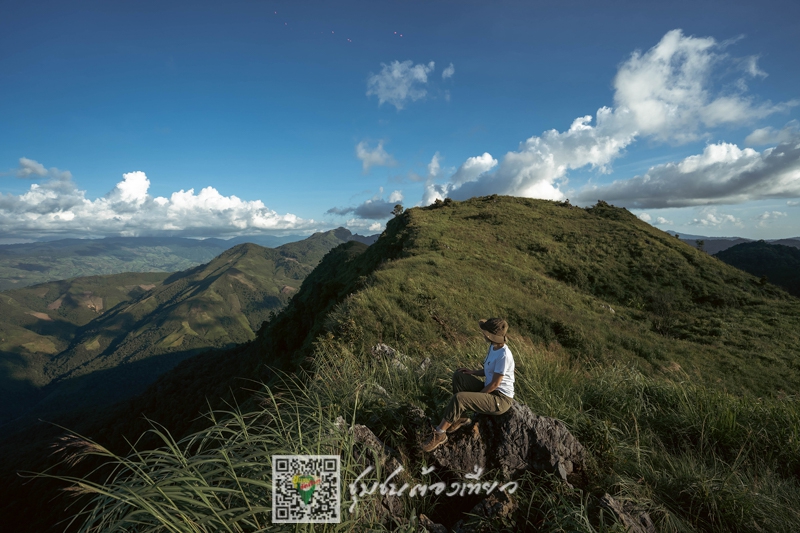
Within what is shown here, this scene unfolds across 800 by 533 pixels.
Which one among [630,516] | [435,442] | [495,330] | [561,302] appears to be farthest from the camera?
[561,302]

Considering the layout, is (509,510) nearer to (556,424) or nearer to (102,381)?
(556,424)

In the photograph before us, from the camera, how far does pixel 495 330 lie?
187 inches

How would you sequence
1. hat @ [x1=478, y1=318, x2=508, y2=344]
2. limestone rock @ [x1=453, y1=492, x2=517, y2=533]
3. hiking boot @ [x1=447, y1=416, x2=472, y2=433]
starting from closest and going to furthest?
1. limestone rock @ [x1=453, y1=492, x2=517, y2=533]
2. hiking boot @ [x1=447, y1=416, x2=472, y2=433]
3. hat @ [x1=478, y1=318, x2=508, y2=344]

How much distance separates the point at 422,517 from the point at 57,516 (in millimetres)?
40495

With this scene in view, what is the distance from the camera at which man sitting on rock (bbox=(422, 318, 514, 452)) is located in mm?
4180

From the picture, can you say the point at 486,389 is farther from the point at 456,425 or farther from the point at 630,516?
the point at 630,516

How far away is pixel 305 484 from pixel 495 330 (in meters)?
3.03

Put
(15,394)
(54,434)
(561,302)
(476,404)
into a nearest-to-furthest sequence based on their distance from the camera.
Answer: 1. (476,404)
2. (561,302)
3. (54,434)
4. (15,394)

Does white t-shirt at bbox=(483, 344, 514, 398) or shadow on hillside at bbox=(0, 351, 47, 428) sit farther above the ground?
white t-shirt at bbox=(483, 344, 514, 398)

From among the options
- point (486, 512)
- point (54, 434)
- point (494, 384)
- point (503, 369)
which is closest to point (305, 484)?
point (486, 512)

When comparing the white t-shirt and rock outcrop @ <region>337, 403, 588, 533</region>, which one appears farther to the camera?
the white t-shirt

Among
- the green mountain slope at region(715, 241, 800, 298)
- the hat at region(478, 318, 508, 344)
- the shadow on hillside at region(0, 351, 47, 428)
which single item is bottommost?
the shadow on hillside at region(0, 351, 47, 428)

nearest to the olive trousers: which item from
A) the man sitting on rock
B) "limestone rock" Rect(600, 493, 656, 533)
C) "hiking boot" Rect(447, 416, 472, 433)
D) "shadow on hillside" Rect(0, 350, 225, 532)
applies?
the man sitting on rock

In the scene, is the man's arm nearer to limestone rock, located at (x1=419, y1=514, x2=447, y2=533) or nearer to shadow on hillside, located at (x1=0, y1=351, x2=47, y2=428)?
limestone rock, located at (x1=419, y1=514, x2=447, y2=533)
